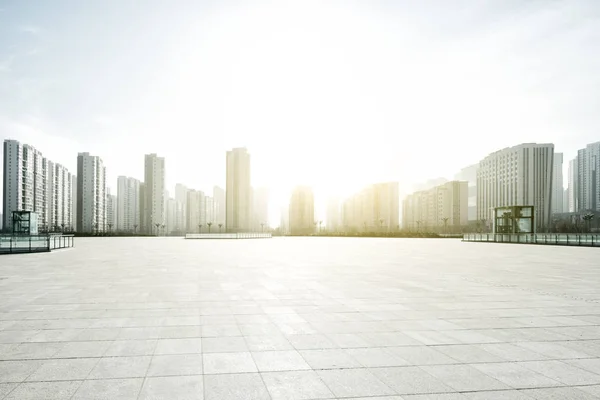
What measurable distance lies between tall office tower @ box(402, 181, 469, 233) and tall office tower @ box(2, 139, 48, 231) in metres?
114

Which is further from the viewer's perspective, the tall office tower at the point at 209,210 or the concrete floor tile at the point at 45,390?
the tall office tower at the point at 209,210

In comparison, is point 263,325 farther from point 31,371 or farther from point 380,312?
point 31,371

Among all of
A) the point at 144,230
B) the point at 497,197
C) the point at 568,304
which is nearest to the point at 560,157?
the point at 497,197

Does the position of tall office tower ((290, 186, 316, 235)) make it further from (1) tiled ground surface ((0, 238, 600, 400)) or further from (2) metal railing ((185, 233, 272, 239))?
(1) tiled ground surface ((0, 238, 600, 400))

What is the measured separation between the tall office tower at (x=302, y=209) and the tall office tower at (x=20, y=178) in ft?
267

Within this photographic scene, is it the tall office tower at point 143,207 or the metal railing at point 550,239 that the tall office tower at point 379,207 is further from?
the metal railing at point 550,239

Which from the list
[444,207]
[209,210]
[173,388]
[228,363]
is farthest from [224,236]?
[209,210]

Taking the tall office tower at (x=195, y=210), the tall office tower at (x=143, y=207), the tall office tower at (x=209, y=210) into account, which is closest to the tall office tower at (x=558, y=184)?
the tall office tower at (x=209, y=210)

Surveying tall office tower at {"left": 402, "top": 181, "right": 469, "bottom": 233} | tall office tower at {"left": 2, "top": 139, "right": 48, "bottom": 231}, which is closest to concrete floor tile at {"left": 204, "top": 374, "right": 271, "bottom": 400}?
tall office tower at {"left": 2, "top": 139, "right": 48, "bottom": 231}

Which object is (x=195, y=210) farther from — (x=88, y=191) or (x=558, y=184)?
(x=558, y=184)

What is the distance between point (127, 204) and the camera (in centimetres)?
17875

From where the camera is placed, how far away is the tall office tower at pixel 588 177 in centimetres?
14212

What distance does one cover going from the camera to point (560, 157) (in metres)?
175

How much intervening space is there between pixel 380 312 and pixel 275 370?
13.3 feet
